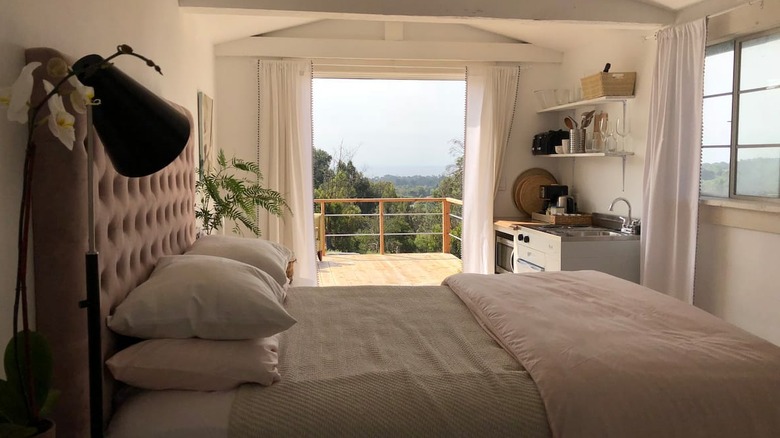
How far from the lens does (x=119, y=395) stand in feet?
5.50

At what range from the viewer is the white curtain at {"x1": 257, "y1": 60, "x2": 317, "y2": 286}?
16.4ft

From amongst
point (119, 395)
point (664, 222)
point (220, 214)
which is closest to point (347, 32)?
point (220, 214)

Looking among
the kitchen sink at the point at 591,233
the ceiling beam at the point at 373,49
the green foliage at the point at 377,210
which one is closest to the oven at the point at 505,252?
the kitchen sink at the point at 591,233

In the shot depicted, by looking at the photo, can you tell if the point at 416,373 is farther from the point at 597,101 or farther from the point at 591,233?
the point at 597,101

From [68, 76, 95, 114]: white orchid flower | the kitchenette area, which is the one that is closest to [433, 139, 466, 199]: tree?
the kitchenette area

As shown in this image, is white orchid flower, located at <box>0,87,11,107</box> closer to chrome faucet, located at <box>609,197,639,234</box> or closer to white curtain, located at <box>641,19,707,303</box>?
white curtain, located at <box>641,19,707,303</box>

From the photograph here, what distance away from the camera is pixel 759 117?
3193 mm

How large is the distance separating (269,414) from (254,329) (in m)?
0.29

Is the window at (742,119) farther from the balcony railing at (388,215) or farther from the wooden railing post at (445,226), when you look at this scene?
the wooden railing post at (445,226)

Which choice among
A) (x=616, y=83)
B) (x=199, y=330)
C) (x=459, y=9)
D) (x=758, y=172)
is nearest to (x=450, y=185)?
(x=616, y=83)

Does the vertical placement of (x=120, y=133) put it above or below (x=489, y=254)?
above

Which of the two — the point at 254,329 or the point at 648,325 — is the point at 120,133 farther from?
the point at 648,325

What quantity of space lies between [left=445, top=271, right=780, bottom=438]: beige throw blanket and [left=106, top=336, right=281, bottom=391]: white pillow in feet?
2.60

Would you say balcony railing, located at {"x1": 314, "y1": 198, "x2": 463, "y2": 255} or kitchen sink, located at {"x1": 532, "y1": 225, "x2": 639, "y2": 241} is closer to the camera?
kitchen sink, located at {"x1": 532, "y1": 225, "x2": 639, "y2": 241}
